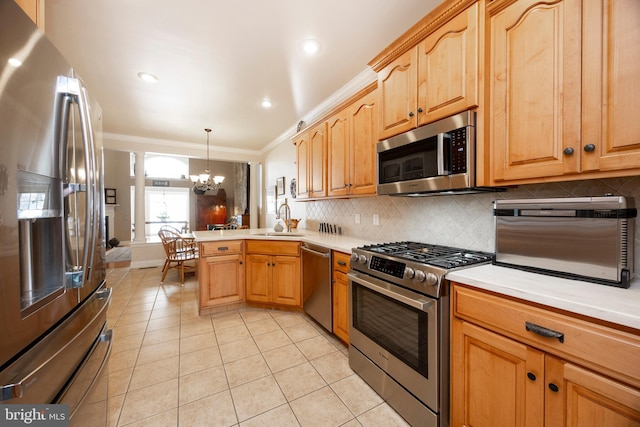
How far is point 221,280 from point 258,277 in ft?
1.37

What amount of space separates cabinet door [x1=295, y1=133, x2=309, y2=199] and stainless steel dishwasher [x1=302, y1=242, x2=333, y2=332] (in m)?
0.79

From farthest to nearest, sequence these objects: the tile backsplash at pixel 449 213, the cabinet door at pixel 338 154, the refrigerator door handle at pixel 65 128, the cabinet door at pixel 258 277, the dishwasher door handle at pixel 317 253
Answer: the cabinet door at pixel 258 277 → the cabinet door at pixel 338 154 → the dishwasher door handle at pixel 317 253 → the tile backsplash at pixel 449 213 → the refrigerator door handle at pixel 65 128

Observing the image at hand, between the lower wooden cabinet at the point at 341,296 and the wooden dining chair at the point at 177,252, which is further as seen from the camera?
the wooden dining chair at the point at 177,252

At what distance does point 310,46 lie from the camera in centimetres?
223

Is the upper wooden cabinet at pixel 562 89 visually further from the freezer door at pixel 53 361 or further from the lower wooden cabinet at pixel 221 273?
the lower wooden cabinet at pixel 221 273

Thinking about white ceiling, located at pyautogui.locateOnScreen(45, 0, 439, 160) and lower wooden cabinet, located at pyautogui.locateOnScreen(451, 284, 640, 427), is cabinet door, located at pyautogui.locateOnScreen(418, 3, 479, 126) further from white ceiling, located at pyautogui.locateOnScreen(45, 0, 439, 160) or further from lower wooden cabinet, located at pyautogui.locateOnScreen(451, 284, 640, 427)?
lower wooden cabinet, located at pyautogui.locateOnScreen(451, 284, 640, 427)

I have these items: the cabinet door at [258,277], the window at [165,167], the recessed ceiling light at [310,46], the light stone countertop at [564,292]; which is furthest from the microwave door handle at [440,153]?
the window at [165,167]

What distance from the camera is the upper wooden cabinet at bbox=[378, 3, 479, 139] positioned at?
142 cm

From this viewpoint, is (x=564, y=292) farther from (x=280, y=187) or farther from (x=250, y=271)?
(x=280, y=187)

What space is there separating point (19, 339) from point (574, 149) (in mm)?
2079

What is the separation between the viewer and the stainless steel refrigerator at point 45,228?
0.70 meters

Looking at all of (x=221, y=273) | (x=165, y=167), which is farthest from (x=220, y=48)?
(x=165, y=167)

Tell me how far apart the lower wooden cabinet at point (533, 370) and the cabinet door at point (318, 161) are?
1.88 meters

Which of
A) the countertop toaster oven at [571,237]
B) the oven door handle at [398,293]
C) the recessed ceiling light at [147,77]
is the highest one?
the recessed ceiling light at [147,77]
